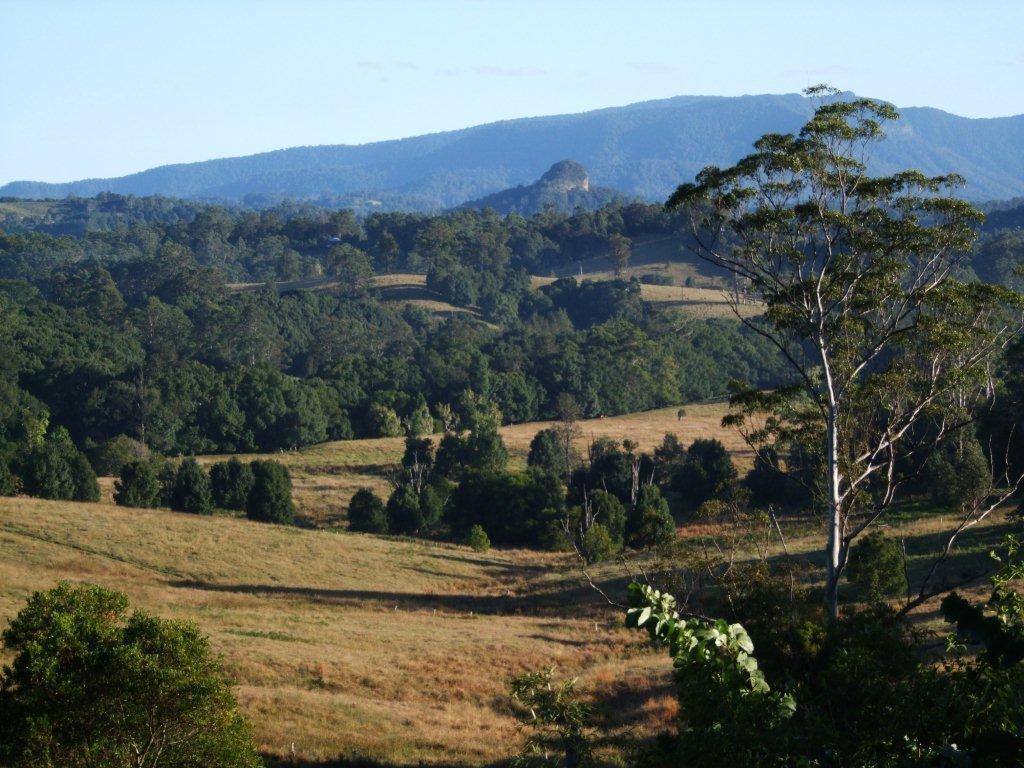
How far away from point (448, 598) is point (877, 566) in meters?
19.8

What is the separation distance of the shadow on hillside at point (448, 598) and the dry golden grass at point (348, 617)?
0.13 meters

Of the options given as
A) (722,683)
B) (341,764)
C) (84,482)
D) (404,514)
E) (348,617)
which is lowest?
(404,514)

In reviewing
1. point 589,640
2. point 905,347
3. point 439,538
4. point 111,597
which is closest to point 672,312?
point 439,538

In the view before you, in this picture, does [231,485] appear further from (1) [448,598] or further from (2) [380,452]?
(1) [448,598]

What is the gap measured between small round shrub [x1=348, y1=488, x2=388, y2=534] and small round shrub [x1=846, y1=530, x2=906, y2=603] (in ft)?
114

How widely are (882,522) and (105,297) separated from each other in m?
116

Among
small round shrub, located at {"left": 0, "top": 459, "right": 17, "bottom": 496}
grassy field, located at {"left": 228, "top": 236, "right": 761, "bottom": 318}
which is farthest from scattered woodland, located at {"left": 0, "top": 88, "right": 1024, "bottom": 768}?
grassy field, located at {"left": 228, "top": 236, "right": 761, "bottom": 318}

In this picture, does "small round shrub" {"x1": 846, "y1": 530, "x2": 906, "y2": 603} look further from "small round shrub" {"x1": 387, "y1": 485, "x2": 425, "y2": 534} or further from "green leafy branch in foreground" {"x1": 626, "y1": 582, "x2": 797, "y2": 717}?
"small round shrub" {"x1": 387, "y1": 485, "x2": 425, "y2": 534}

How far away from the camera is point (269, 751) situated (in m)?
24.7

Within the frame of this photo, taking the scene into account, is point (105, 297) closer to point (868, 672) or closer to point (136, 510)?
point (136, 510)

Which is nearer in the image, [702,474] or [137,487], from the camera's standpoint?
[137,487]

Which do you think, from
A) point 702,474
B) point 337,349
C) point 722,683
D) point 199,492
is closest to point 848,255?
point 722,683

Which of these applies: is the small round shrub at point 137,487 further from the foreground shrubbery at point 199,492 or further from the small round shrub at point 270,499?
the small round shrub at point 270,499

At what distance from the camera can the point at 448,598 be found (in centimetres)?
4766
